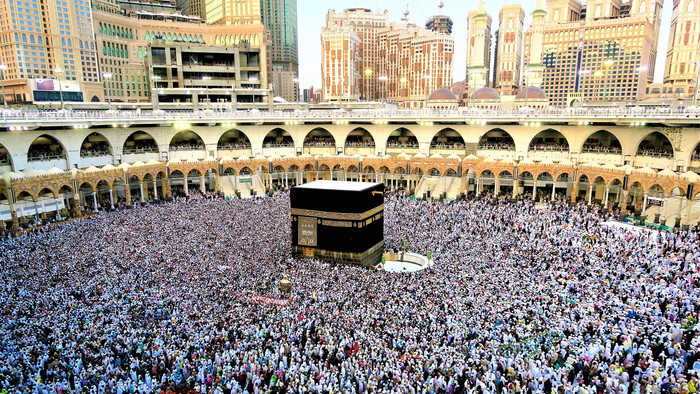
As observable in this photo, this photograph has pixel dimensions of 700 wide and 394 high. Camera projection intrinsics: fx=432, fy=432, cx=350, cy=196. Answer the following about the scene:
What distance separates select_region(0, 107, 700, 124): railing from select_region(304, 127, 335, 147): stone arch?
3202 mm

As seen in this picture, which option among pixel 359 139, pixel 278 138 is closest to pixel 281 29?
pixel 278 138

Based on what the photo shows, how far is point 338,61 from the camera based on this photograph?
10106 cm

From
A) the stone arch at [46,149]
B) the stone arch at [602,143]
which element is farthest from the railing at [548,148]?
the stone arch at [46,149]

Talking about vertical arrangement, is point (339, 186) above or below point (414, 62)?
below

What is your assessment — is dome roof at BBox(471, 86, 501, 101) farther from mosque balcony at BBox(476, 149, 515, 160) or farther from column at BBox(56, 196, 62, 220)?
column at BBox(56, 196, 62, 220)

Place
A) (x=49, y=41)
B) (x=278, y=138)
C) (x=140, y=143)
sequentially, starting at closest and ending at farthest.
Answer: (x=140, y=143), (x=278, y=138), (x=49, y=41)

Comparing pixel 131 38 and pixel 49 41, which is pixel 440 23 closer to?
pixel 131 38

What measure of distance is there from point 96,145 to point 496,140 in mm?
35450

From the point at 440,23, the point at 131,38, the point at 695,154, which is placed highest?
the point at 440,23

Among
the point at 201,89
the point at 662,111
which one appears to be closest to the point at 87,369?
the point at 662,111

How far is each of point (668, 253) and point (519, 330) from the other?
10.9 m

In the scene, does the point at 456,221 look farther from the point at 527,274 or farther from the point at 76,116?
the point at 76,116

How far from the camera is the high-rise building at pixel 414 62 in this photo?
121 metres

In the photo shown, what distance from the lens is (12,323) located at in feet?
44.4
